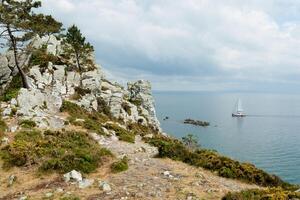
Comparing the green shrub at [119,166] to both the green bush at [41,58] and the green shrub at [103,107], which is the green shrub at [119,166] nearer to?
the green shrub at [103,107]

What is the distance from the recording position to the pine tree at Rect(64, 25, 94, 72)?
52969 millimetres

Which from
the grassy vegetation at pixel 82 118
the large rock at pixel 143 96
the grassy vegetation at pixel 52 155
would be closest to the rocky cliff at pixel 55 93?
the grassy vegetation at pixel 82 118

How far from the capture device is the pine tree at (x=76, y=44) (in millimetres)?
52969

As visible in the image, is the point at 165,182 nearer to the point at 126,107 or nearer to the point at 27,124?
the point at 27,124

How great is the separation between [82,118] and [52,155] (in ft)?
50.9

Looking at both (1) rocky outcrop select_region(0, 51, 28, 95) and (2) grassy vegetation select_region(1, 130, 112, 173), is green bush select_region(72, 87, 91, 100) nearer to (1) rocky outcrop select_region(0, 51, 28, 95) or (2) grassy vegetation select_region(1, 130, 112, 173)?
(1) rocky outcrop select_region(0, 51, 28, 95)

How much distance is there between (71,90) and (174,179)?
30.4 m

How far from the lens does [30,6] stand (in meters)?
40.2

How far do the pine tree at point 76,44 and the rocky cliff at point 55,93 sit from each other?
4.26ft

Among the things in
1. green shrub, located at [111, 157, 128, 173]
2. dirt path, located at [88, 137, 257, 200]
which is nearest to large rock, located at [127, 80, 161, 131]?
dirt path, located at [88, 137, 257, 200]

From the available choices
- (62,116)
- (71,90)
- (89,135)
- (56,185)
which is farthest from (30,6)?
(56,185)

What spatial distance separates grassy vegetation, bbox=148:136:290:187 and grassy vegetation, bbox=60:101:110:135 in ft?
32.1

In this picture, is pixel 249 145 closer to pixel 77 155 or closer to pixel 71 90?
pixel 71 90

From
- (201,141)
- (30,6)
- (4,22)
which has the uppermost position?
(30,6)
